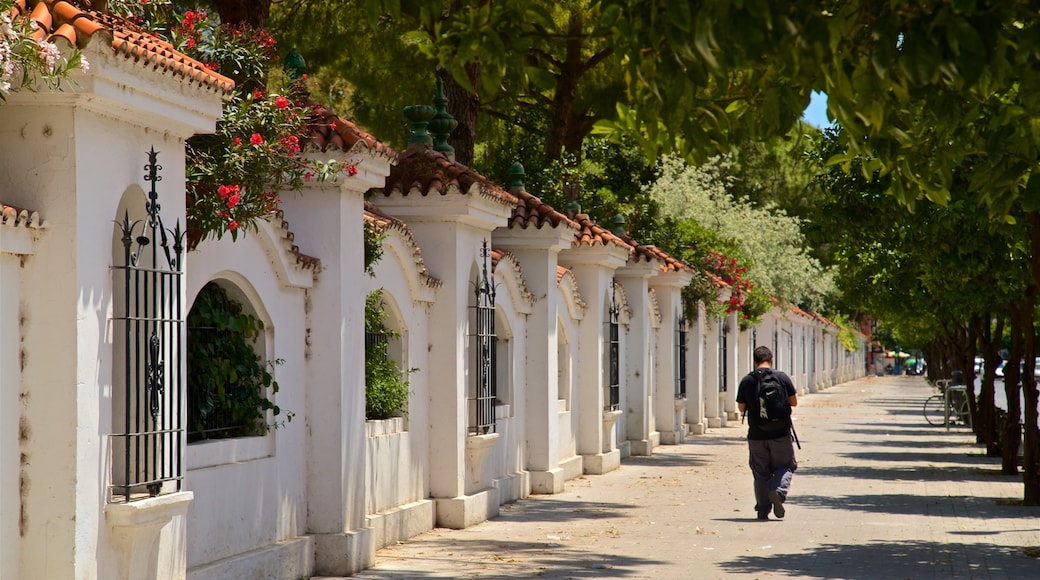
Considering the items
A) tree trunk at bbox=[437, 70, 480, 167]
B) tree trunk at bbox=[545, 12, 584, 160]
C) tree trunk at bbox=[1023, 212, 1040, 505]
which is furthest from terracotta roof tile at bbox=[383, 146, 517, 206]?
tree trunk at bbox=[545, 12, 584, 160]

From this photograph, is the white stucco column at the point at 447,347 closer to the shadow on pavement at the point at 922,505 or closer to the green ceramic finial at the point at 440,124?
the green ceramic finial at the point at 440,124

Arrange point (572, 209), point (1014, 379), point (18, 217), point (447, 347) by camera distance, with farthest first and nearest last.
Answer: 1. point (572, 209)
2. point (1014, 379)
3. point (447, 347)
4. point (18, 217)

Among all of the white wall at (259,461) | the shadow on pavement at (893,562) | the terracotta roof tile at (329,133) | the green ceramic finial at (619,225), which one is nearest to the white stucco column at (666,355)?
the green ceramic finial at (619,225)

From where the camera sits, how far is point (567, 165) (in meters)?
25.2

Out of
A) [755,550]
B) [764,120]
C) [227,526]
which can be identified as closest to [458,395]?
[755,550]

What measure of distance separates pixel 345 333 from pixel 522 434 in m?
6.34

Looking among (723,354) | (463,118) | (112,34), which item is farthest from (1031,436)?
(723,354)

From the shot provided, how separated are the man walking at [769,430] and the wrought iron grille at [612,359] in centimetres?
668

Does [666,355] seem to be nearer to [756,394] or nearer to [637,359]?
[637,359]

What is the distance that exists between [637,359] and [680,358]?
467cm

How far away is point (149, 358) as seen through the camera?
25.2 feet

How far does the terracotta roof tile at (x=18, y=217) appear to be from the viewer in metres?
6.68

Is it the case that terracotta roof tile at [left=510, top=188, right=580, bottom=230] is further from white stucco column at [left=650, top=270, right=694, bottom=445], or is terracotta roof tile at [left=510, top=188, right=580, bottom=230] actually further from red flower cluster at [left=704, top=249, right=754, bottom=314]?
red flower cluster at [left=704, top=249, right=754, bottom=314]

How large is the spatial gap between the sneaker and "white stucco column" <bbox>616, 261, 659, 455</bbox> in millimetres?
8772
